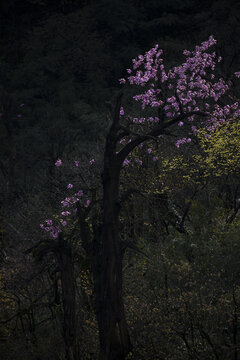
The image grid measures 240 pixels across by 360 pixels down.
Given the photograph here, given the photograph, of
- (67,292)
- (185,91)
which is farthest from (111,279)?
(185,91)

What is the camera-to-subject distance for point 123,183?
20047mm

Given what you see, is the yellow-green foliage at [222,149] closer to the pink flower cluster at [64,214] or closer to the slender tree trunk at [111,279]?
the pink flower cluster at [64,214]

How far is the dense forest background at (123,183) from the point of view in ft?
44.4

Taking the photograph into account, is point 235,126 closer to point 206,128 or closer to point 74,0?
point 206,128

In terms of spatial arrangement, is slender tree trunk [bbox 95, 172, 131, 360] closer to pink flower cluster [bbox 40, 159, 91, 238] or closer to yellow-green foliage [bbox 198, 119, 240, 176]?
pink flower cluster [bbox 40, 159, 91, 238]

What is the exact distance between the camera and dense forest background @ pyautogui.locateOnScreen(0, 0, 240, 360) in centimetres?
1354

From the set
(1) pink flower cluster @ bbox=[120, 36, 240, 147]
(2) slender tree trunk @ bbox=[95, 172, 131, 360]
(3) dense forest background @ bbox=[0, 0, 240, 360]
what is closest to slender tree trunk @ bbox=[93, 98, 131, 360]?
(2) slender tree trunk @ bbox=[95, 172, 131, 360]

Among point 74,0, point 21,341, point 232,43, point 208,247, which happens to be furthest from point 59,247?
point 74,0

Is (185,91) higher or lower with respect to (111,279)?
higher

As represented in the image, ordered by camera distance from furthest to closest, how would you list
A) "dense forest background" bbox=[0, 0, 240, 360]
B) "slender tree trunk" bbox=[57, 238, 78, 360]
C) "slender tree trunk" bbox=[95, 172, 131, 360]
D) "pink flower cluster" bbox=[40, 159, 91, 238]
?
1. "pink flower cluster" bbox=[40, 159, 91, 238]
2. "dense forest background" bbox=[0, 0, 240, 360]
3. "slender tree trunk" bbox=[57, 238, 78, 360]
4. "slender tree trunk" bbox=[95, 172, 131, 360]

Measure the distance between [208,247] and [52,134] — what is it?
19689 mm

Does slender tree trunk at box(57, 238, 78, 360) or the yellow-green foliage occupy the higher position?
the yellow-green foliage

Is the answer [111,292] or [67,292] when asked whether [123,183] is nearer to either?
[67,292]

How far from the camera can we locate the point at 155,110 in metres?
25.4
